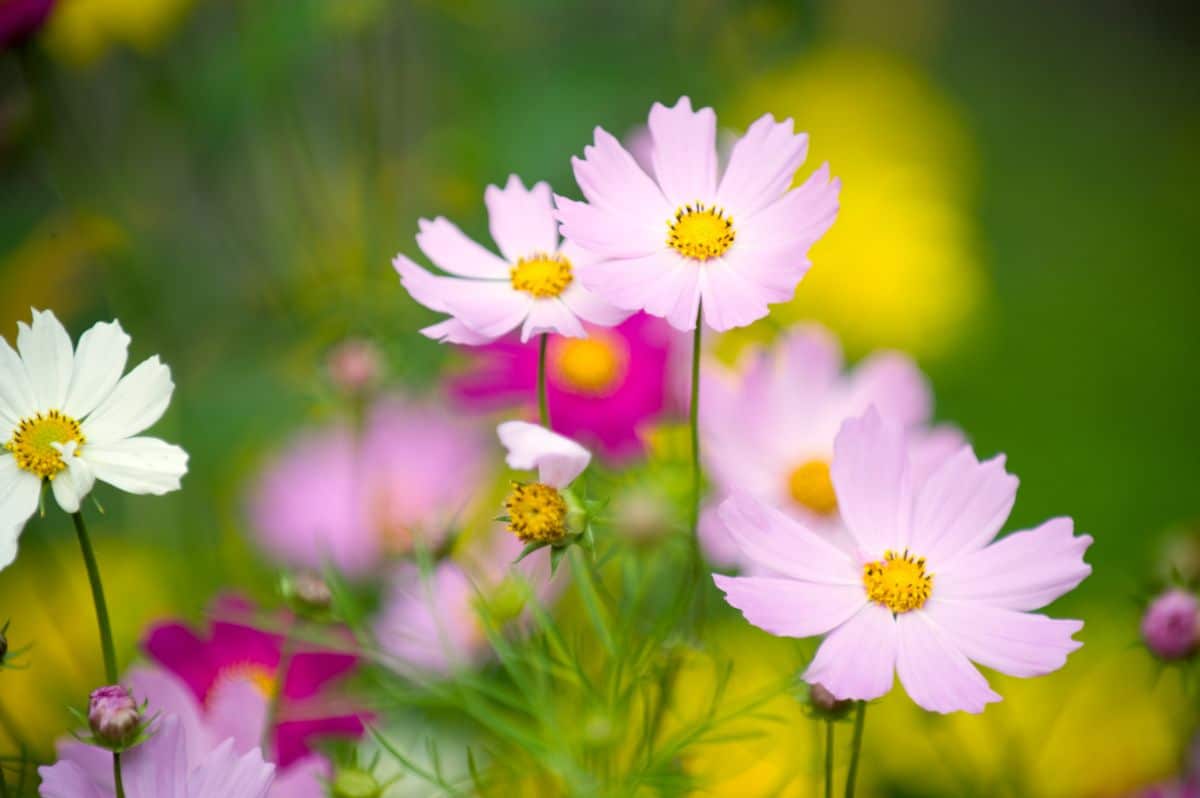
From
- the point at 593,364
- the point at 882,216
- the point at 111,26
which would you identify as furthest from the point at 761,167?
the point at 882,216

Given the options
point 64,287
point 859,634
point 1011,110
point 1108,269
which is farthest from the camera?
point 1011,110

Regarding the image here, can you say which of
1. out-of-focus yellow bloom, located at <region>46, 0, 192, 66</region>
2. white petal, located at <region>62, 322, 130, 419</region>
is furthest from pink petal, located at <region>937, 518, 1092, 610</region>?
out-of-focus yellow bloom, located at <region>46, 0, 192, 66</region>

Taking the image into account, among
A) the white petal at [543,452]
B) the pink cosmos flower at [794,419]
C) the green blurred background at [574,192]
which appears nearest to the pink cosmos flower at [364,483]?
the green blurred background at [574,192]

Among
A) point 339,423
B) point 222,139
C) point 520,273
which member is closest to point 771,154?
point 520,273

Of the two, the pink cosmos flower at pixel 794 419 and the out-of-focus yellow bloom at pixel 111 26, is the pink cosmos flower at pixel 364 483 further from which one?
the out-of-focus yellow bloom at pixel 111 26

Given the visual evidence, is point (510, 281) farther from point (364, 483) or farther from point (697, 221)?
point (364, 483)

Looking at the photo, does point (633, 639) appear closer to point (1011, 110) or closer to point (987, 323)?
point (987, 323)

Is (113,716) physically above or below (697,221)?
below

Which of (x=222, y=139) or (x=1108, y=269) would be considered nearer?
(x=222, y=139)
